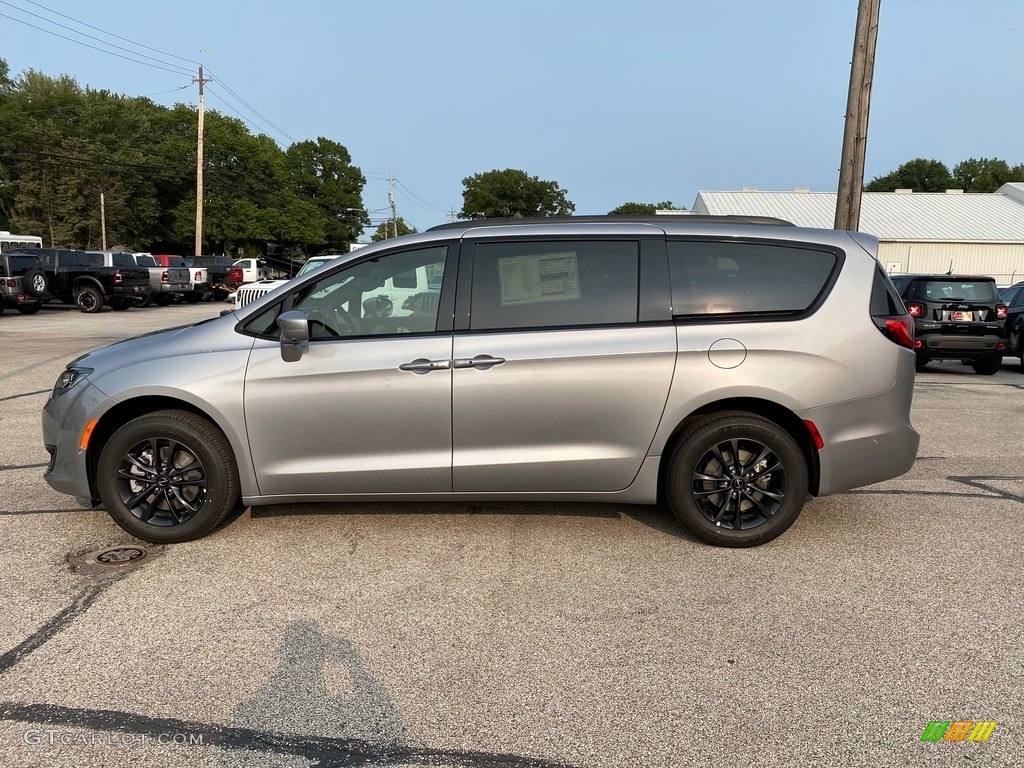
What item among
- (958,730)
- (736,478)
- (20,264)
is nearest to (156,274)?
(20,264)

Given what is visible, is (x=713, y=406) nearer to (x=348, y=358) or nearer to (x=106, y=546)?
(x=348, y=358)

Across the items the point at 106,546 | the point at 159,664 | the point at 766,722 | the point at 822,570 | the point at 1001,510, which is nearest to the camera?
the point at 766,722

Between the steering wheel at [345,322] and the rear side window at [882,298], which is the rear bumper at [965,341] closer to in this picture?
the rear side window at [882,298]

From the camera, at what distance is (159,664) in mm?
3064

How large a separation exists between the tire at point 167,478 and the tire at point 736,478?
257 centimetres

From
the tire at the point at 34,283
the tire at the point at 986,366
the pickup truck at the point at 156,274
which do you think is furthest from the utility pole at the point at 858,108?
the pickup truck at the point at 156,274

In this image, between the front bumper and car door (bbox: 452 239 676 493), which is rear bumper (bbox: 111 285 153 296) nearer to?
the front bumper

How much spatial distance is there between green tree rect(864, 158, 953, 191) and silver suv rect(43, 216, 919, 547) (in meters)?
94.0

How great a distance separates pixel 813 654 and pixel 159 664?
273 cm

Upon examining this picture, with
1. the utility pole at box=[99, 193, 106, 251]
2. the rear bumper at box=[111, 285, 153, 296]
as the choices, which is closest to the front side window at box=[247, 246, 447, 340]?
the rear bumper at box=[111, 285, 153, 296]

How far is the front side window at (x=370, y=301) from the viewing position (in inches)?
167

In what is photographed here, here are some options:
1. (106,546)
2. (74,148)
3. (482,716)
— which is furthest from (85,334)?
(74,148)

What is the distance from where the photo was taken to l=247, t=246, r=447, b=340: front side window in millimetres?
4242

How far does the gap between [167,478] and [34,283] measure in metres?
20.5
